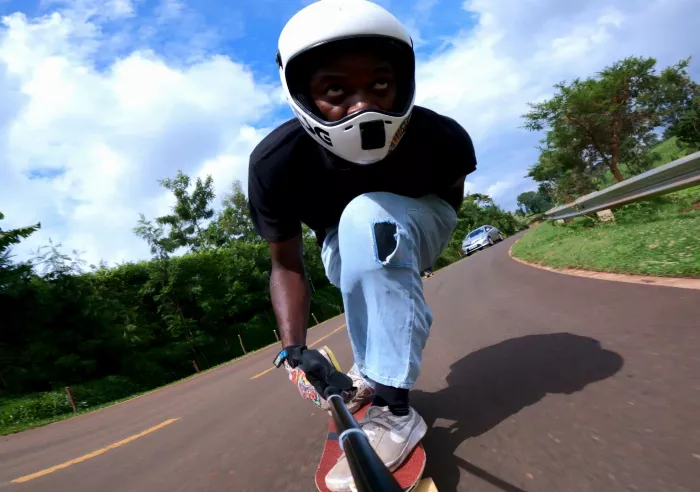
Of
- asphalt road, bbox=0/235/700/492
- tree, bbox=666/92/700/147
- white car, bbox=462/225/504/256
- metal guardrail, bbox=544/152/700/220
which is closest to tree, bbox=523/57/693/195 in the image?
tree, bbox=666/92/700/147

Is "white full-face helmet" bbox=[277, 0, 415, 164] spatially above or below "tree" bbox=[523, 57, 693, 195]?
below

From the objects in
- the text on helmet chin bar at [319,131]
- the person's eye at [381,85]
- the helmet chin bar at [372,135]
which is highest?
the person's eye at [381,85]

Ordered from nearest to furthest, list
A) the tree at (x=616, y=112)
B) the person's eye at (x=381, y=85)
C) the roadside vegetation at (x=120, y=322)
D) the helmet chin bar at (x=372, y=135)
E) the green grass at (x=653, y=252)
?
the helmet chin bar at (x=372, y=135) → the person's eye at (x=381, y=85) → the green grass at (x=653, y=252) → the roadside vegetation at (x=120, y=322) → the tree at (x=616, y=112)

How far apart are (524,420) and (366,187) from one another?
1.17 metres

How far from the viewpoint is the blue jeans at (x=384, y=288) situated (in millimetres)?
1472

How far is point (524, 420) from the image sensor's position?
151cm

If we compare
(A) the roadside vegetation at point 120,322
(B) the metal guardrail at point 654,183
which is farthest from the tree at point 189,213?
(B) the metal guardrail at point 654,183

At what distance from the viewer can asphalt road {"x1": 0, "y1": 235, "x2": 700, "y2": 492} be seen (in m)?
1.18

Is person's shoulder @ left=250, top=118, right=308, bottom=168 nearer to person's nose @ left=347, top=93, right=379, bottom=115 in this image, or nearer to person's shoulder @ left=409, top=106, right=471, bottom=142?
person's nose @ left=347, top=93, right=379, bottom=115

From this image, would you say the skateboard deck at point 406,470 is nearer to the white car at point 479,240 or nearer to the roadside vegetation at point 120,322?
the roadside vegetation at point 120,322

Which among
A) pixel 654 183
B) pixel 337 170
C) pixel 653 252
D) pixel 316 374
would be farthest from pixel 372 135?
pixel 654 183

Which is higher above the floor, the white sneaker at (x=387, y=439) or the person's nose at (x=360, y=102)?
the person's nose at (x=360, y=102)

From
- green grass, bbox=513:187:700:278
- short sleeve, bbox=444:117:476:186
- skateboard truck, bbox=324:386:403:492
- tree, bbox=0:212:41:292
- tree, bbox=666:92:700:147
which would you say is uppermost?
tree, bbox=0:212:41:292

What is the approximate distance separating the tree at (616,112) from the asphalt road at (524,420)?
22.4m
